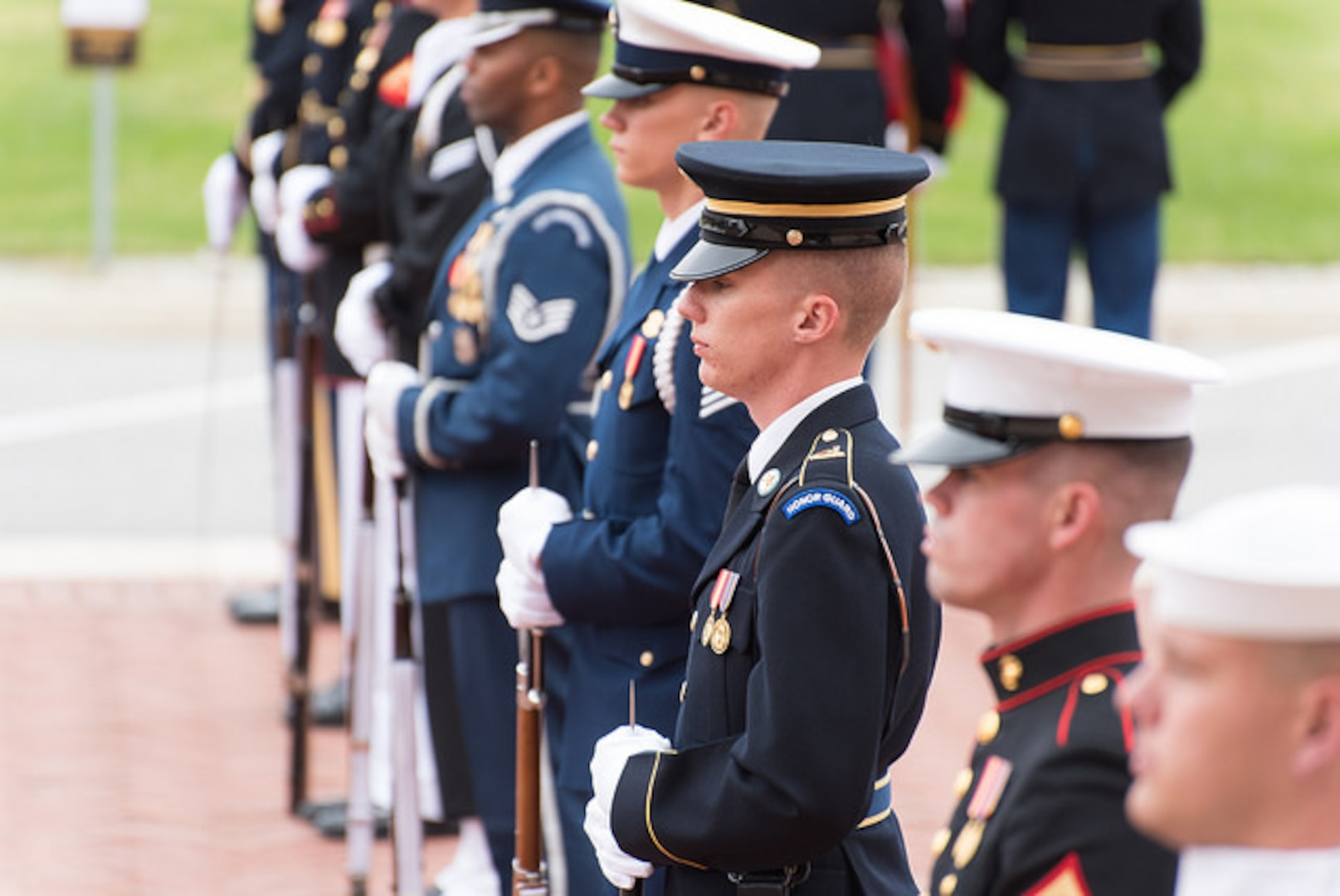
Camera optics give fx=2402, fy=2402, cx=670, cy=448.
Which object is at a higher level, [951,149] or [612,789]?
[612,789]

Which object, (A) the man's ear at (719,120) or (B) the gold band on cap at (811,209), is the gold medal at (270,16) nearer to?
(A) the man's ear at (719,120)

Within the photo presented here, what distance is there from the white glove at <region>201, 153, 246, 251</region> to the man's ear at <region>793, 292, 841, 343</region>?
4920mm

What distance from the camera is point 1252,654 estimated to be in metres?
2.09

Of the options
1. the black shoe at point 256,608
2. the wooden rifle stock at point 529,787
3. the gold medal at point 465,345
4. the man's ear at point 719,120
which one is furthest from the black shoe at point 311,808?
the man's ear at point 719,120

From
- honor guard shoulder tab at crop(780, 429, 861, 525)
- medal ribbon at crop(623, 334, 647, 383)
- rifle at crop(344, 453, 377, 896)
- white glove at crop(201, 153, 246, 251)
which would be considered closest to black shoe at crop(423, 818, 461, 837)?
rifle at crop(344, 453, 377, 896)

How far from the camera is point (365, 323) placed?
6.05 metres

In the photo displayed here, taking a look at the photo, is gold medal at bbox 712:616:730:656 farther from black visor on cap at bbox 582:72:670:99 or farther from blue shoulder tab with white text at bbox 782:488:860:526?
black visor on cap at bbox 582:72:670:99

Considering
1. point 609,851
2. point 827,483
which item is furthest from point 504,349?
point 827,483

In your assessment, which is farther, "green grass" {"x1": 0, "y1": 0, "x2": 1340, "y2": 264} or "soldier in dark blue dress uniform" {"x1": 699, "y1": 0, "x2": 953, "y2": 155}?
"green grass" {"x1": 0, "y1": 0, "x2": 1340, "y2": 264}

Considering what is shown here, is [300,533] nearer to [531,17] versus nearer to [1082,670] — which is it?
[531,17]

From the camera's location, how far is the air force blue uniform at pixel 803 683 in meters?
3.15

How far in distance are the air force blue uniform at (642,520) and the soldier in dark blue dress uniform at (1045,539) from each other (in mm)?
1169

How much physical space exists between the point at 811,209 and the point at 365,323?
9.09 feet

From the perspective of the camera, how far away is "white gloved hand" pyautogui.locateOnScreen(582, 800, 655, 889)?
136 inches
